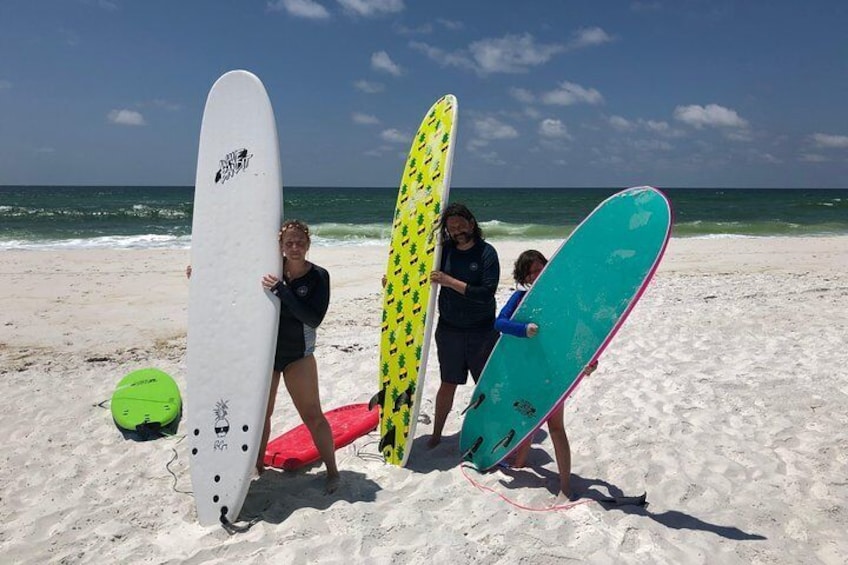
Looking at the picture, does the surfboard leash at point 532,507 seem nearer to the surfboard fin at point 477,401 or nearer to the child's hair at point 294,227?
the surfboard fin at point 477,401

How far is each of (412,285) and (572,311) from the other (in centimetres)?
92

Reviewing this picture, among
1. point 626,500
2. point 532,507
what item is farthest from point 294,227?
point 626,500

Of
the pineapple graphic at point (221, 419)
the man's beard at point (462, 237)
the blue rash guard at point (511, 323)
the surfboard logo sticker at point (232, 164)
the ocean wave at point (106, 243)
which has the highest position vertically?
the surfboard logo sticker at point (232, 164)

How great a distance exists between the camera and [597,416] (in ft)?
12.8

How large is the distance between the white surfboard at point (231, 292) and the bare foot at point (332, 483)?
0.40 m

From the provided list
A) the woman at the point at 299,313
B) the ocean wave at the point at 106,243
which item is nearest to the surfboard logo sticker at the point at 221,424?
the woman at the point at 299,313

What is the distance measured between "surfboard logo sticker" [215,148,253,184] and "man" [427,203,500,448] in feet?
3.46

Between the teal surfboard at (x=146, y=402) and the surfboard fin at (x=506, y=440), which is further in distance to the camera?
the teal surfboard at (x=146, y=402)

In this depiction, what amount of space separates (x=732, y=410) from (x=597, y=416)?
872mm

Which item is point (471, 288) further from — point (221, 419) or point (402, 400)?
point (221, 419)

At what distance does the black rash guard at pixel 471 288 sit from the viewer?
9.95 ft

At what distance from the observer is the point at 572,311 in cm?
283

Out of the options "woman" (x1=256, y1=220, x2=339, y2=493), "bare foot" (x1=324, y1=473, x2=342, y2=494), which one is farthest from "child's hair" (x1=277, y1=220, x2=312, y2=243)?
"bare foot" (x1=324, y1=473, x2=342, y2=494)

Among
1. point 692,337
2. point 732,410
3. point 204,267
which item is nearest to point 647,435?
point 732,410
